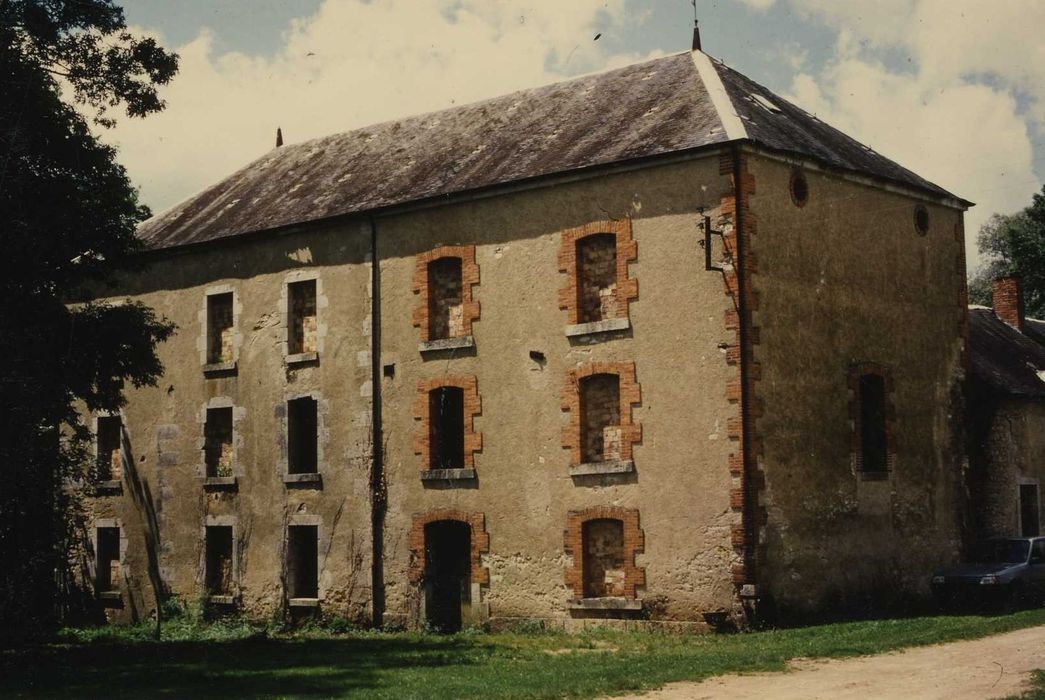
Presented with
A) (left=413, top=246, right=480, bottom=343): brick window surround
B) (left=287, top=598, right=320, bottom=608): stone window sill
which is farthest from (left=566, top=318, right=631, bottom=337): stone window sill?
(left=287, top=598, right=320, bottom=608): stone window sill

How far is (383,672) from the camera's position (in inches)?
673

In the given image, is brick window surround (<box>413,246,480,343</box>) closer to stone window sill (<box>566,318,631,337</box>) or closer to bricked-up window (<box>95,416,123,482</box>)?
stone window sill (<box>566,318,631,337</box>)

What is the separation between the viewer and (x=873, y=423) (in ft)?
79.7

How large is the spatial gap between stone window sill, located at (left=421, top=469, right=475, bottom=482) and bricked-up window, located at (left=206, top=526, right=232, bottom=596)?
5.55 m

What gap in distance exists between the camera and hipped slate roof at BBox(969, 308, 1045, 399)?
27562 millimetres

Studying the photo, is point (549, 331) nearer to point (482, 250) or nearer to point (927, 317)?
point (482, 250)

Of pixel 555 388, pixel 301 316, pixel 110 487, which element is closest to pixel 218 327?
pixel 301 316

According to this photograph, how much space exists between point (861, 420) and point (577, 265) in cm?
609

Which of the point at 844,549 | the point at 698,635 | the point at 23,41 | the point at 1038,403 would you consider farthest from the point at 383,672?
the point at 1038,403

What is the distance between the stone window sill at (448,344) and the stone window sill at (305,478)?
11.6 ft

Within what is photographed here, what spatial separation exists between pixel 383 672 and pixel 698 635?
5.68 metres

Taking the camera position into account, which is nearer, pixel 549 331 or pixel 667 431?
pixel 667 431

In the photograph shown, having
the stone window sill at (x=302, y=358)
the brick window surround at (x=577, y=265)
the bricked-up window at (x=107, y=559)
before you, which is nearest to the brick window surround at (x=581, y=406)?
the brick window surround at (x=577, y=265)

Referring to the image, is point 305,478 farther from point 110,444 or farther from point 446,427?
point 110,444
